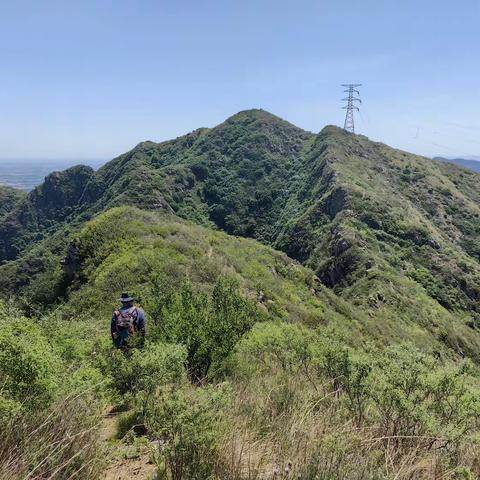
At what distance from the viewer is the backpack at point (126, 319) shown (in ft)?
27.6

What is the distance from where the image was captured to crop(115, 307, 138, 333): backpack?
27.6ft

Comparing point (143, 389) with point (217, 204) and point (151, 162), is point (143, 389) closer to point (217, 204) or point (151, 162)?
point (217, 204)

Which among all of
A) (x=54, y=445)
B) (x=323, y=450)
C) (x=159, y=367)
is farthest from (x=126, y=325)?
(x=323, y=450)

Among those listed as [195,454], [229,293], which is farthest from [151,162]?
[195,454]

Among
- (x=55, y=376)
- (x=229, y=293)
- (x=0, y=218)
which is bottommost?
(x=0, y=218)

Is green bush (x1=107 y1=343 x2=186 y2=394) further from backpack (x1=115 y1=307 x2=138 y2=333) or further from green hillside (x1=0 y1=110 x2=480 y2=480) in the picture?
backpack (x1=115 y1=307 x2=138 y2=333)

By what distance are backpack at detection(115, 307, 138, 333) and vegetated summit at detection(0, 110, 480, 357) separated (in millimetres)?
19824

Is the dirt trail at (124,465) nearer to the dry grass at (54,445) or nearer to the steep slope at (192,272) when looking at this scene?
the dry grass at (54,445)

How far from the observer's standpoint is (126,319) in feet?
27.9

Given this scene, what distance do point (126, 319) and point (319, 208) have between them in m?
63.4

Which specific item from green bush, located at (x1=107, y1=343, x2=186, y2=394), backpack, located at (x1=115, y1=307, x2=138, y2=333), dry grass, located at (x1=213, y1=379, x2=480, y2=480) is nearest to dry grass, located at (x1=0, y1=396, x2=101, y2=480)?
green bush, located at (x1=107, y1=343, x2=186, y2=394)

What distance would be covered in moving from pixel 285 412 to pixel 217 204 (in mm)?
91285

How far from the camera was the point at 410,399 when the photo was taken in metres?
4.57

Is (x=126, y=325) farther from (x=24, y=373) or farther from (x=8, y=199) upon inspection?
(x=8, y=199)
